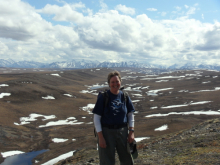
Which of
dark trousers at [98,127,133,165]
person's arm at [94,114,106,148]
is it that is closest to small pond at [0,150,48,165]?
dark trousers at [98,127,133,165]

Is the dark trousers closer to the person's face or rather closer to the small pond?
the person's face

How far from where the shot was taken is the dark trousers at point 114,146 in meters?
6.03

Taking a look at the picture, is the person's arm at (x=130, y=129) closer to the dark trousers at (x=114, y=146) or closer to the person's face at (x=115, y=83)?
the dark trousers at (x=114, y=146)

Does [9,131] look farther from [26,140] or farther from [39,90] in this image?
[39,90]

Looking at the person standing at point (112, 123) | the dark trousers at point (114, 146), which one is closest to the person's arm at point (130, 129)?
→ the person standing at point (112, 123)

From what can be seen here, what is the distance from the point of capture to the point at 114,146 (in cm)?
615

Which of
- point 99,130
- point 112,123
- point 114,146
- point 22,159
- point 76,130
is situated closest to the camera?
point 99,130

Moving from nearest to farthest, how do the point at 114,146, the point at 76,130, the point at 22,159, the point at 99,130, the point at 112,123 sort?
the point at 99,130, the point at 112,123, the point at 114,146, the point at 22,159, the point at 76,130

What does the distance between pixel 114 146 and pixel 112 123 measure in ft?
2.85

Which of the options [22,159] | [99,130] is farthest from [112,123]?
[22,159]

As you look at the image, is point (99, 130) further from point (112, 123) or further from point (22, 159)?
point (22, 159)

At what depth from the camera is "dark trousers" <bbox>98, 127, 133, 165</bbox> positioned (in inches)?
238

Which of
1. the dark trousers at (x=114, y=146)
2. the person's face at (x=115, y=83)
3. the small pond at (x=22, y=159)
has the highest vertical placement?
the person's face at (x=115, y=83)

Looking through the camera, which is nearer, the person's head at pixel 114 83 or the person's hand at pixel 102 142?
the person's hand at pixel 102 142
